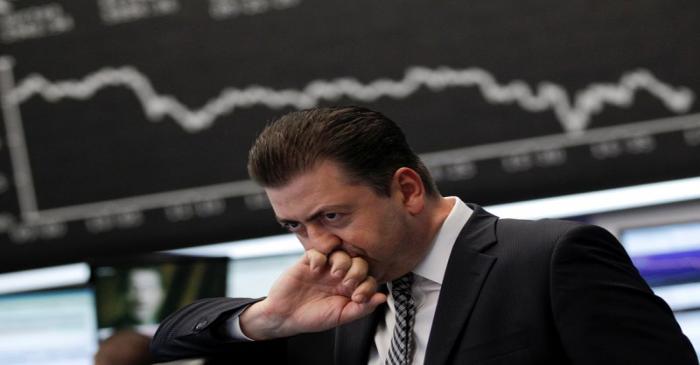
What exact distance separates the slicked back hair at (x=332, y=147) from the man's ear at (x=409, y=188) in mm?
15

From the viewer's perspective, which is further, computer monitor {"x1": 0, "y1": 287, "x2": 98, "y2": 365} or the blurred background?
computer monitor {"x1": 0, "y1": 287, "x2": 98, "y2": 365}

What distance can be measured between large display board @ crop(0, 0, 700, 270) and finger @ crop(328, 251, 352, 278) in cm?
115

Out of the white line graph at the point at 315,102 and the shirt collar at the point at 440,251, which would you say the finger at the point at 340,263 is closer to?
the shirt collar at the point at 440,251

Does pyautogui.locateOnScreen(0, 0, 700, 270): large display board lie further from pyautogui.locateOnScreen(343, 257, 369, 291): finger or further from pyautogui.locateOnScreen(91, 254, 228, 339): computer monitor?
pyautogui.locateOnScreen(343, 257, 369, 291): finger

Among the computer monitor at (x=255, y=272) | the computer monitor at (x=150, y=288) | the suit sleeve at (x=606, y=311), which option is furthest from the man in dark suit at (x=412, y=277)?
the computer monitor at (x=255, y=272)

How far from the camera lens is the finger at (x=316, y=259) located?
1749 mm

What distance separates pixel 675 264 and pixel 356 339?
122cm

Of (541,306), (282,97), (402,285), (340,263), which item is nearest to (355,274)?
(340,263)

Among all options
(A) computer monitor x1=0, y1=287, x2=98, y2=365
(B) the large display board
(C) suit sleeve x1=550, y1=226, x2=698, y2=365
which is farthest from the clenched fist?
(A) computer monitor x1=0, y1=287, x2=98, y2=365

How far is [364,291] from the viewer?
1707 mm

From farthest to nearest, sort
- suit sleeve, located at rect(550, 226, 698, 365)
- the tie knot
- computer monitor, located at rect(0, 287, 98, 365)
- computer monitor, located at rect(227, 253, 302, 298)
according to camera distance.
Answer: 1. computer monitor, located at rect(0, 287, 98, 365)
2. computer monitor, located at rect(227, 253, 302, 298)
3. the tie knot
4. suit sleeve, located at rect(550, 226, 698, 365)

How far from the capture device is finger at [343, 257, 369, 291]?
1709mm

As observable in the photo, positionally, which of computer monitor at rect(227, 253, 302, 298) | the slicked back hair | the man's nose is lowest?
computer monitor at rect(227, 253, 302, 298)

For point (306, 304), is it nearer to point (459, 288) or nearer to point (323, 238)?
point (323, 238)
